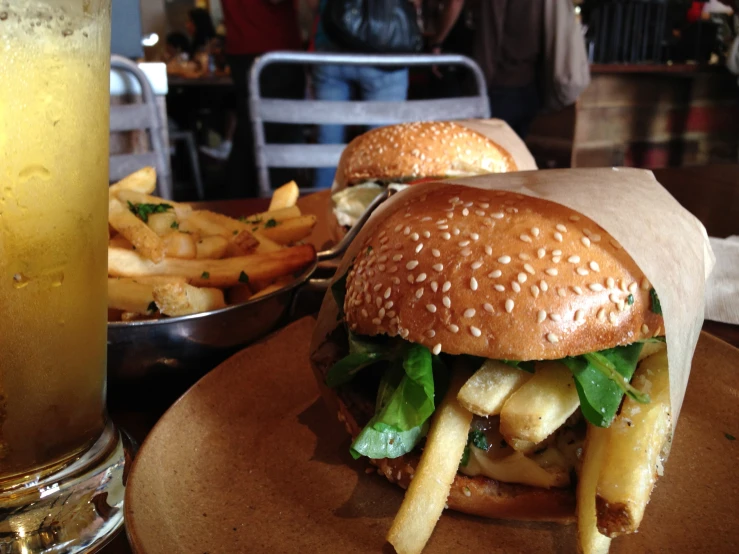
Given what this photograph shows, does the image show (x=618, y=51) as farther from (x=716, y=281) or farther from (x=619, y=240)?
(x=619, y=240)

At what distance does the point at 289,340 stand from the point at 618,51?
714 cm

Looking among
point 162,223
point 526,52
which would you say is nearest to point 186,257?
point 162,223

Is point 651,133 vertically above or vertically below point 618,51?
below

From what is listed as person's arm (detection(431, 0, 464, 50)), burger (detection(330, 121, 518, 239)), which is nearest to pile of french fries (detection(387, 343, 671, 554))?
burger (detection(330, 121, 518, 239))

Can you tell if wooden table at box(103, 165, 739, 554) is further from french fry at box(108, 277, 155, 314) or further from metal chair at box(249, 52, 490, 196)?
metal chair at box(249, 52, 490, 196)

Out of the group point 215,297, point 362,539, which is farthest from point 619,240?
point 215,297

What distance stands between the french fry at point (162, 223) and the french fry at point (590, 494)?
1.02 m

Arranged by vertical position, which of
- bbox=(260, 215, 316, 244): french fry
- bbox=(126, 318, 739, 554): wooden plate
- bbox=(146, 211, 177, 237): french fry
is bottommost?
bbox=(126, 318, 739, 554): wooden plate

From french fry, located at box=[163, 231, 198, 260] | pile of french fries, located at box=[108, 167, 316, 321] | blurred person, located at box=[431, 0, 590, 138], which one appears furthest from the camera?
blurred person, located at box=[431, 0, 590, 138]

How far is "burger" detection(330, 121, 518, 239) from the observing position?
239 cm

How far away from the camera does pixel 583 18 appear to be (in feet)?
24.7

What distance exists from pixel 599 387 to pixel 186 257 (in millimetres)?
905

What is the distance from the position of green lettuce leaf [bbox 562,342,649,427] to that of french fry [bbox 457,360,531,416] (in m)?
0.08

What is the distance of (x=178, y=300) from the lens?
3.60 feet
